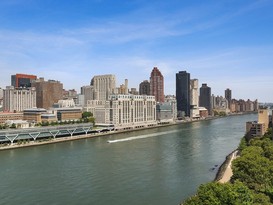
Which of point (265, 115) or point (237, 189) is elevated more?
point (265, 115)

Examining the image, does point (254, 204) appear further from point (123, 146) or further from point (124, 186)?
point (123, 146)

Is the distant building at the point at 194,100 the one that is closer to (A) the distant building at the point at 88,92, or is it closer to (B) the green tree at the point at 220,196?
(A) the distant building at the point at 88,92

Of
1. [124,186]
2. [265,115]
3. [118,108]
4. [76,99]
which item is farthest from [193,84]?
[124,186]

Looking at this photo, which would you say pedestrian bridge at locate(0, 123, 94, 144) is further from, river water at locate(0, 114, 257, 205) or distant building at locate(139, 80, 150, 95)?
distant building at locate(139, 80, 150, 95)

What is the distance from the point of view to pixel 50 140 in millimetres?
56656

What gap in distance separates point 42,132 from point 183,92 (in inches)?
4157

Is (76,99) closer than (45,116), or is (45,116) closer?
(45,116)

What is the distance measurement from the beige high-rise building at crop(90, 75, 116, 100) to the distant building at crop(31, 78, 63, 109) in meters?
17.6

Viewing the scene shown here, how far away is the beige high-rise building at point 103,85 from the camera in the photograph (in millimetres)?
142125

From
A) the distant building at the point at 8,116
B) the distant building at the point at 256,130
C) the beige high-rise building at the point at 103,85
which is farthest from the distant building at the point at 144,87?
the distant building at the point at 256,130

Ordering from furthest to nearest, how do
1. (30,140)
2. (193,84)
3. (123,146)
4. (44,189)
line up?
(193,84) < (30,140) < (123,146) < (44,189)

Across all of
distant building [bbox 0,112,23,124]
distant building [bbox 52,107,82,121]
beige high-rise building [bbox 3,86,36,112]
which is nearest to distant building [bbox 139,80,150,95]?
beige high-rise building [bbox 3,86,36,112]

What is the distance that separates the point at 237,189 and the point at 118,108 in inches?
2658

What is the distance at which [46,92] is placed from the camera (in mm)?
138875
